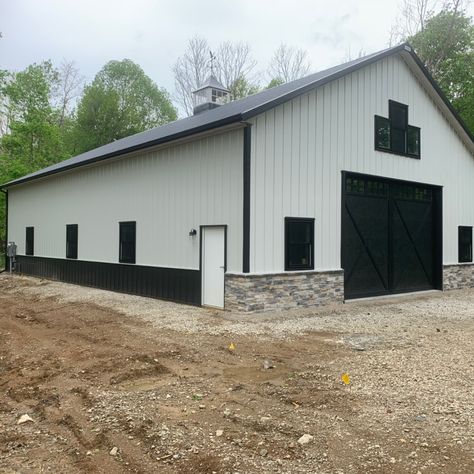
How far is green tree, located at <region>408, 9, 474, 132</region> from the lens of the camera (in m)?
25.0

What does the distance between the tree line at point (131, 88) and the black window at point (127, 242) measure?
14.7 meters

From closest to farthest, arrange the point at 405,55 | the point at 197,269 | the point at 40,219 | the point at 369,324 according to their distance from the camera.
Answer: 1. the point at 369,324
2. the point at 197,269
3. the point at 405,55
4. the point at 40,219

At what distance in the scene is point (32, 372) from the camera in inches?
225

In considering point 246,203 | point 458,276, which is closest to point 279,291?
point 246,203

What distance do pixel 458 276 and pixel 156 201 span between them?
1028cm

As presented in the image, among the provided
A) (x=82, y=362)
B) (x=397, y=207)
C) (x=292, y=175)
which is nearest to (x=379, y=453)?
(x=82, y=362)

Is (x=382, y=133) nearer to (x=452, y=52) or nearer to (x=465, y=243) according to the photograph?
(x=465, y=243)

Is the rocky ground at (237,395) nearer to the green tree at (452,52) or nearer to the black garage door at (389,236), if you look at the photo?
the black garage door at (389,236)

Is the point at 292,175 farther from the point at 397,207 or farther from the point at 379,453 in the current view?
the point at 379,453

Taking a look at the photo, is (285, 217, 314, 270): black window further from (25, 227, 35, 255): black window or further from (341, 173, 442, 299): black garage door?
(25, 227, 35, 255): black window

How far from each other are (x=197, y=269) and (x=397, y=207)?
21.1 ft

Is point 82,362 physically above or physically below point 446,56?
below

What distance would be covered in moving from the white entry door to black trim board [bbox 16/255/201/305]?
271 mm

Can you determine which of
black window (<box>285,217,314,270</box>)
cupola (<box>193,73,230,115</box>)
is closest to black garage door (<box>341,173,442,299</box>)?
black window (<box>285,217,314,270</box>)
